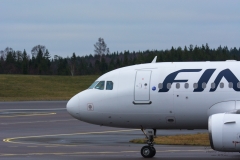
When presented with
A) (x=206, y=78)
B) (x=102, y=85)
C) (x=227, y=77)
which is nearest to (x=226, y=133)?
(x=227, y=77)

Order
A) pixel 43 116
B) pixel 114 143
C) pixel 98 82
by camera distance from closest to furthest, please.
Result: pixel 98 82 → pixel 114 143 → pixel 43 116

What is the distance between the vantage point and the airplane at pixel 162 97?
809 inches

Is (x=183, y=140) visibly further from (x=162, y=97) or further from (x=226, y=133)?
(x=226, y=133)

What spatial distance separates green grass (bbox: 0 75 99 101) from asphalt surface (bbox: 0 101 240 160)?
34.9 m

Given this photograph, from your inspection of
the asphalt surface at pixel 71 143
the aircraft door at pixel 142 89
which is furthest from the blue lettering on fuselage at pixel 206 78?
the asphalt surface at pixel 71 143

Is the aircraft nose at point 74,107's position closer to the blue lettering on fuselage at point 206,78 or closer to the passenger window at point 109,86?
the passenger window at point 109,86

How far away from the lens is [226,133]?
1895 cm

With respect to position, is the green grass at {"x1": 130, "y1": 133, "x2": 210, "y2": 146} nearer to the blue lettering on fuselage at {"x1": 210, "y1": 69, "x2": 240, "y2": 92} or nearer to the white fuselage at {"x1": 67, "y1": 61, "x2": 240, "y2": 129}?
the white fuselage at {"x1": 67, "y1": 61, "x2": 240, "y2": 129}

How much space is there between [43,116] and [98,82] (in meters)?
22.8

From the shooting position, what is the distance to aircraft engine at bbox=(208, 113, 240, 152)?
18875 mm

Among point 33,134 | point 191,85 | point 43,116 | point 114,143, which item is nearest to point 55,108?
point 43,116

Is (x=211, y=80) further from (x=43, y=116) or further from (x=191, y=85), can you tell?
(x=43, y=116)

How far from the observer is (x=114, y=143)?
1061 inches

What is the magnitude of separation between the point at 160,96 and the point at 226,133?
298 centimetres
